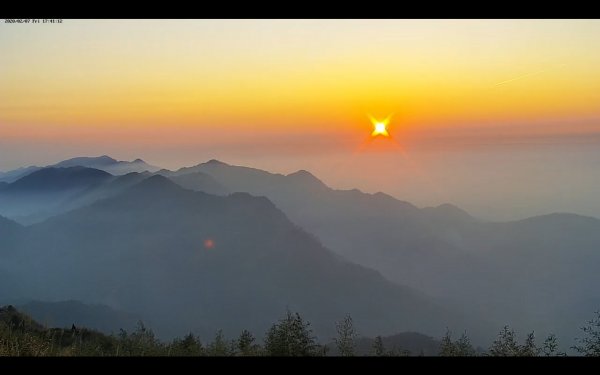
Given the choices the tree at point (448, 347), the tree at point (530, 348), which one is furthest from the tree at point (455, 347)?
the tree at point (530, 348)

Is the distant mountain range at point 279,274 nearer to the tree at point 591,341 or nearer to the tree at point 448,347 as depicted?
the tree at point 448,347

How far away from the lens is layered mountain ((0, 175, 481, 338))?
377 ft

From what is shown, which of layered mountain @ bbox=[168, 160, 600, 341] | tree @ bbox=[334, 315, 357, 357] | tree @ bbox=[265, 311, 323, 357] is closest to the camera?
tree @ bbox=[334, 315, 357, 357]

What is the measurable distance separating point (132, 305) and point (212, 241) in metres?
61.4

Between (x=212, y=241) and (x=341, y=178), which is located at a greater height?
(x=341, y=178)

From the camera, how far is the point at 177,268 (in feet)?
484

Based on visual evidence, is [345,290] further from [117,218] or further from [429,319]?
[117,218]

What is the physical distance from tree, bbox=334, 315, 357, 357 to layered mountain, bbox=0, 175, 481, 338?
85.3 meters

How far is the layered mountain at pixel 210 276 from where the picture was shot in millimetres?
114938

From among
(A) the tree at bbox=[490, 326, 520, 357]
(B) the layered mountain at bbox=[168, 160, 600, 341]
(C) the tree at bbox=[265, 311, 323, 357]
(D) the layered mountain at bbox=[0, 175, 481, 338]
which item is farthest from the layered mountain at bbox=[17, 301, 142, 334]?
(B) the layered mountain at bbox=[168, 160, 600, 341]

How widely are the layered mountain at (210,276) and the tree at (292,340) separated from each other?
3320 inches

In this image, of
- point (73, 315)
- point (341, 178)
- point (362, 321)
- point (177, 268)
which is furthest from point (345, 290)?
point (73, 315)

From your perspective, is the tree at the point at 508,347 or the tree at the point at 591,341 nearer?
the tree at the point at 591,341

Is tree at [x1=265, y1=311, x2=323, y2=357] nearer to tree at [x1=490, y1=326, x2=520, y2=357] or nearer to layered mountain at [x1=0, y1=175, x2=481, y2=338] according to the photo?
tree at [x1=490, y1=326, x2=520, y2=357]
